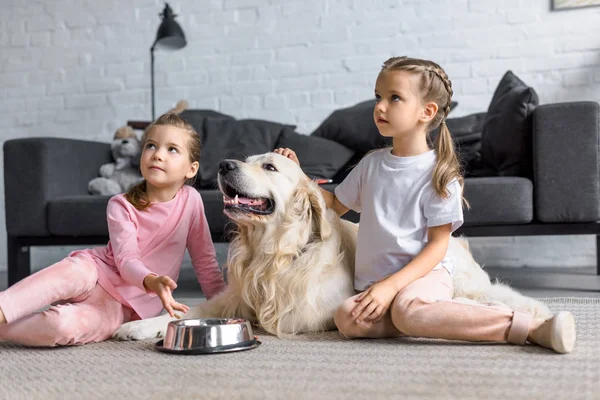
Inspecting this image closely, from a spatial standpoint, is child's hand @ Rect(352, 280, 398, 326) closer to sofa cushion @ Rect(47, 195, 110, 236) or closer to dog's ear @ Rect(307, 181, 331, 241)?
dog's ear @ Rect(307, 181, 331, 241)

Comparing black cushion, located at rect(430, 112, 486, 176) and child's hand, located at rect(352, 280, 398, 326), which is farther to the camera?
black cushion, located at rect(430, 112, 486, 176)

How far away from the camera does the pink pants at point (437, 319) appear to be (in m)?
1.43

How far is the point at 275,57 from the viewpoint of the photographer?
3896 mm

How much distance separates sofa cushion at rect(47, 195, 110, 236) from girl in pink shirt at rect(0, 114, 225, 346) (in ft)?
3.28

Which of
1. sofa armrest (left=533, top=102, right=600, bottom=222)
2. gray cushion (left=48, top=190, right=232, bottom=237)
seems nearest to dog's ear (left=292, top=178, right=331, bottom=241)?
sofa armrest (left=533, top=102, right=600, bottom=222)

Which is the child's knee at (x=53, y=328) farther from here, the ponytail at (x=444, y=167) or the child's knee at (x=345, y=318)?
the ponytail at (x=444, y=167)

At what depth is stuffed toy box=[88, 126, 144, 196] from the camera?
120 inches

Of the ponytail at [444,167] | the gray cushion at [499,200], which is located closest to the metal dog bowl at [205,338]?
the ponytail at [444,167]

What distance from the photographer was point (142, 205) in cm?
180

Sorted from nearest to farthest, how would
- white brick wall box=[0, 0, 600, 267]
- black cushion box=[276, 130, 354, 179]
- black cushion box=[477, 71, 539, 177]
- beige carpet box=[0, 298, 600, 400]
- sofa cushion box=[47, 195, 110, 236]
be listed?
beige carpet box=[0, 298, 600, 400], black cushion box=[477, 71, 539, 177], sofa cushion box=[47, 195, 110, 236], black cushion box=[276, 130, 354, 179], white brick wall box=[0, 0, 600, 267]

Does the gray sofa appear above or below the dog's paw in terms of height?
above

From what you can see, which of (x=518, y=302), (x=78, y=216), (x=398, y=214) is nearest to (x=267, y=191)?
(x=398, y=214)

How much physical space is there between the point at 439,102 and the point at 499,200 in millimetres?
919

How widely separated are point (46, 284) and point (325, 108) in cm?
250
